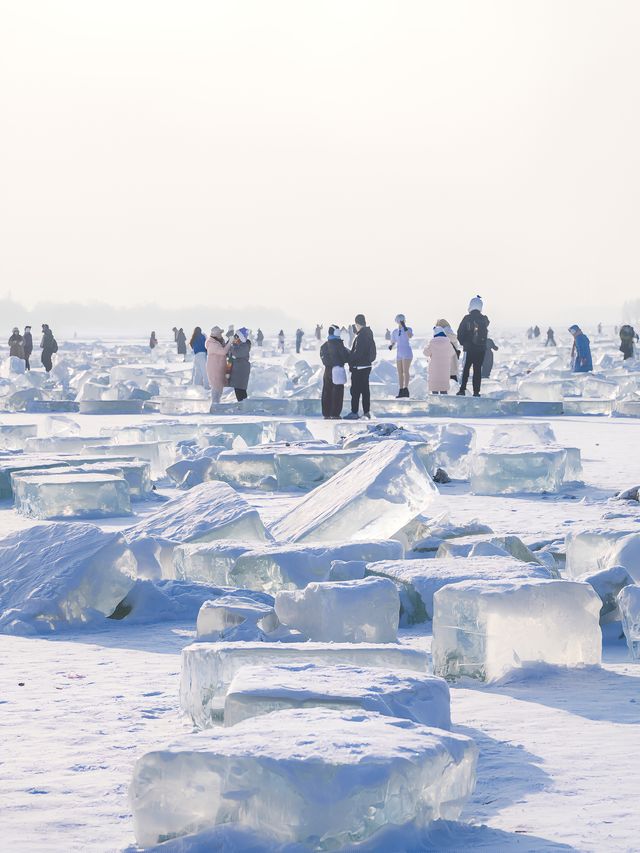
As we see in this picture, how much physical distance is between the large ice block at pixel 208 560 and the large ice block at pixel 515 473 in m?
4.11

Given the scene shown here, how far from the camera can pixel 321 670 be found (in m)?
3.88

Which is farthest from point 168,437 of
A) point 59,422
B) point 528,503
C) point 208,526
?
point 208,526

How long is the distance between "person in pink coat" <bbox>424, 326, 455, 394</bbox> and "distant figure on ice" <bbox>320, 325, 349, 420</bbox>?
1.63m

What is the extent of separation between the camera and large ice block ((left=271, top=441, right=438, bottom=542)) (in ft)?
23.7

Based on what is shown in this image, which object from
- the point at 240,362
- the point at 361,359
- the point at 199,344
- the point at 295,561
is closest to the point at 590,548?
the point at 295,561

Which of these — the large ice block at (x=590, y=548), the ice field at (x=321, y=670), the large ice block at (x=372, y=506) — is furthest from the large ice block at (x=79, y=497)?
the large ice block at (x=590, y=548)

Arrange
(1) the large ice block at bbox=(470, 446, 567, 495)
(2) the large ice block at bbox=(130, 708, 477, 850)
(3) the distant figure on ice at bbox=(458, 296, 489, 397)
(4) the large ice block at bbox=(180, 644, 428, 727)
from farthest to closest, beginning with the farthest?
(3) the distant figure on ice at bbox=(458, 296, 489, 397) → (1) the large ice block at bbox=(470, 446, 567, 495) → (4) the large ice block at bbox=(180, 644, 428, 727) → (2) the large ice block at bbox=(130, 708, 477, 850)

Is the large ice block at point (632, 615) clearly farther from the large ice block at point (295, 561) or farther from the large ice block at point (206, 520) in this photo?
the large ice block at point (206, 520)

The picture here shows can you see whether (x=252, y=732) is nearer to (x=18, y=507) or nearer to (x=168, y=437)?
(x=18, y=507)

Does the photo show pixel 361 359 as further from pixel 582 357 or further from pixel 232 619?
pixel 232 619

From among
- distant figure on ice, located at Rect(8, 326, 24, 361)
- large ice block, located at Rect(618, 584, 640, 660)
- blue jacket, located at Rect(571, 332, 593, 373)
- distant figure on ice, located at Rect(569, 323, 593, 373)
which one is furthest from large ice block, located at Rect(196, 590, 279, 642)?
distant figure on ice, located at Rect(8, 326, 24, 361)

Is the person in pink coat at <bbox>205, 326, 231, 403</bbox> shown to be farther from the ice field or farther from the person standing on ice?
the ice field

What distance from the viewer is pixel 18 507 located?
386 inches

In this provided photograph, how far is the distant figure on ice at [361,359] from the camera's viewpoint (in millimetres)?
15430
